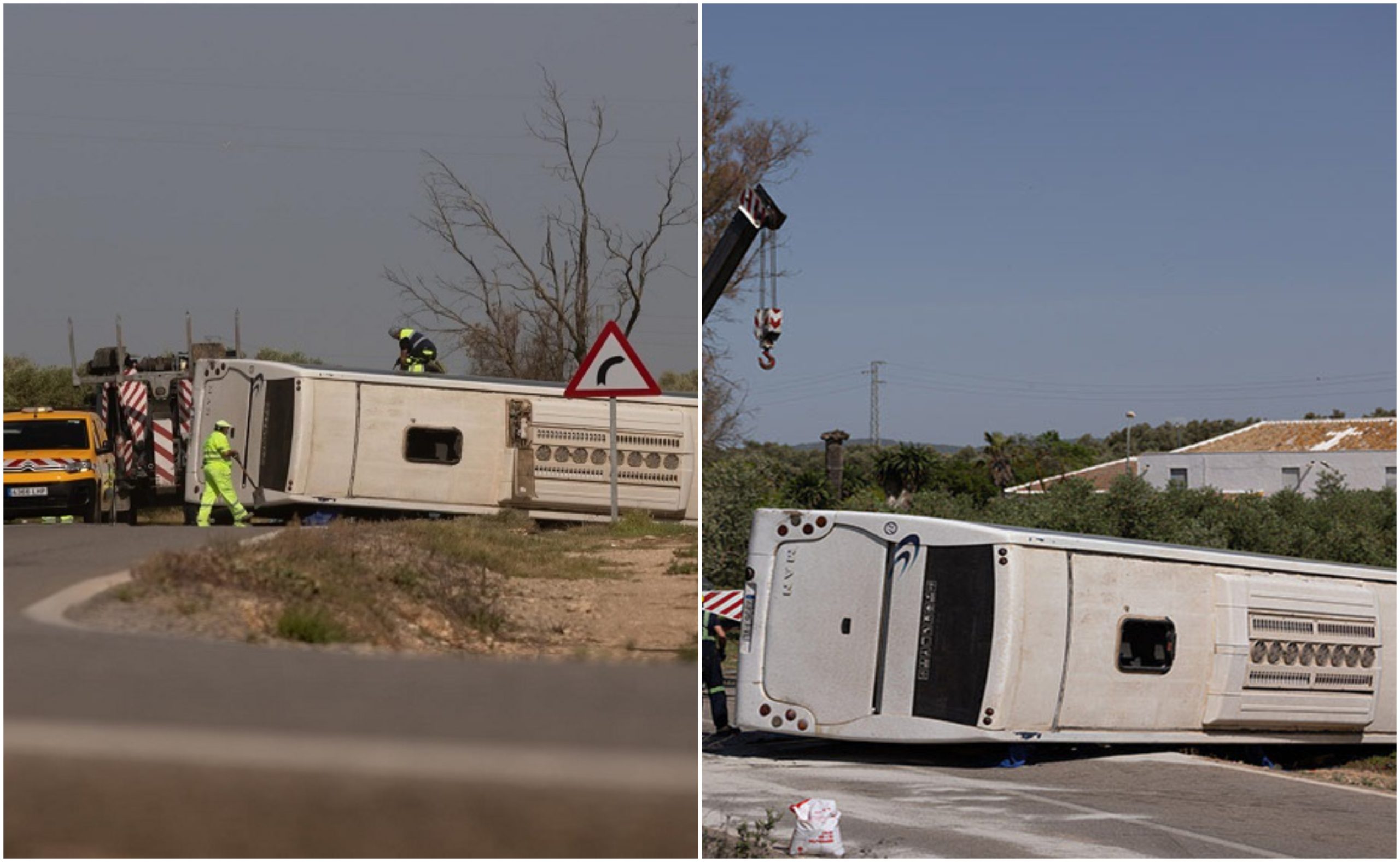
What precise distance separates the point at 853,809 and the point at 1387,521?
81.7 feet

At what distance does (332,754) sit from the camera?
4.04 m

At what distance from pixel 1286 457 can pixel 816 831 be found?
180ft

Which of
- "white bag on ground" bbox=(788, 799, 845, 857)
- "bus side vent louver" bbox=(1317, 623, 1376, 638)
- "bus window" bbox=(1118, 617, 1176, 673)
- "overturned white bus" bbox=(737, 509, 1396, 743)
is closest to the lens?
"white bag on ground" bbox=(788, 799, 845, 857)

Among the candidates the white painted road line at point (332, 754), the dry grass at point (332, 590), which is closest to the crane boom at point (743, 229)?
the dry grass at point (332, 590)

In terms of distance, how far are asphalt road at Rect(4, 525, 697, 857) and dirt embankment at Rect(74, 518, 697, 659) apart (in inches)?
5.8

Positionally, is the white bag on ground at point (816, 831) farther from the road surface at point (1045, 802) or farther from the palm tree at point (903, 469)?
the palm tree at point (903, 469)

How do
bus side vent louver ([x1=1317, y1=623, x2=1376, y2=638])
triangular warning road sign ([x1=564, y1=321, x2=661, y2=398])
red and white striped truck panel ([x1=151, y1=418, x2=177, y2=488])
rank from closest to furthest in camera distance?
triangular warning road sign ([x1=564, y1=321, x2=661, y2=398]) < red and white striped truck panel ([x1=151, y1=418, x2=177, y2=488]) < bus side vent louver ([x1=1317, y1=623, x2=1376, y2=638])

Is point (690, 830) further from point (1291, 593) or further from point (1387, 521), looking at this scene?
point (1387, 521)

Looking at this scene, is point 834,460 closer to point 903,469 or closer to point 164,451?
point 903,469

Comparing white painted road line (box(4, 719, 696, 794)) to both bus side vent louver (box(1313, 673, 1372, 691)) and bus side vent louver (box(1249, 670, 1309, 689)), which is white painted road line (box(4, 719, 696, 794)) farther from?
bus side vent louver (box(1313, 673, 1372, 691))

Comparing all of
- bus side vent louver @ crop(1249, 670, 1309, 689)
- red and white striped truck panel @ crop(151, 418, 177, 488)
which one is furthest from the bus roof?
red and white striped truck panel @ crop(151, 418, 177, 488)

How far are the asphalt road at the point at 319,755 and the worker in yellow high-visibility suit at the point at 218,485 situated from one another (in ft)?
22.0

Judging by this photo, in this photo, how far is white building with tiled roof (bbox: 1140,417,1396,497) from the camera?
5469 cm

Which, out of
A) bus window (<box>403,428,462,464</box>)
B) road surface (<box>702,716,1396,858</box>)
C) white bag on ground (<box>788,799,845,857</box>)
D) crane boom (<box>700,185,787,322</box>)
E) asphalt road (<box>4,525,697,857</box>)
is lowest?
road surface (<box>702,716,1396,858</box>)
